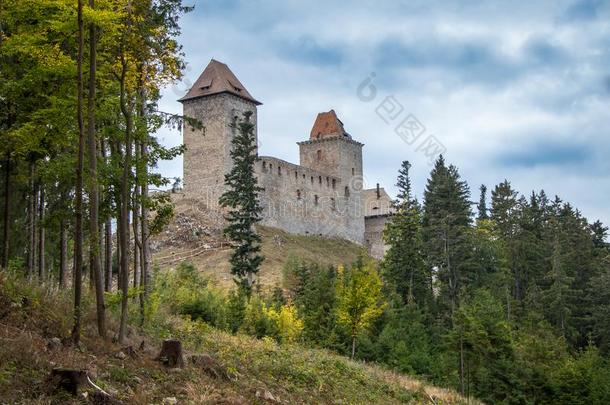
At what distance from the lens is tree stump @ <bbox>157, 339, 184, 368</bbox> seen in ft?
50.4

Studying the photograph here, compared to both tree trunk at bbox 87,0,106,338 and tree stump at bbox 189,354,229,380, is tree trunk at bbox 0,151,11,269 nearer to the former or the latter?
tree trunk at bbox 87,0,106,338

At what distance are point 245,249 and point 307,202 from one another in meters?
33.6

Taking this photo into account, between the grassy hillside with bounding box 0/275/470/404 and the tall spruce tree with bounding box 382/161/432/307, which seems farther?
the tall spruce tree with bounding box 382/161/432/307

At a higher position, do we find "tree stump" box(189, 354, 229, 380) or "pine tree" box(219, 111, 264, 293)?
"pine tree" box(219, 111, 264, 293)

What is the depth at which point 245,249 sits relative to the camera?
51.1 meters

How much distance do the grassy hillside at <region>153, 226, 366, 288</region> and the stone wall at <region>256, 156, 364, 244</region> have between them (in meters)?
1.72

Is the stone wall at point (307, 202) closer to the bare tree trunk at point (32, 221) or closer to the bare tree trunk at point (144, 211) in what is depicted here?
the bare tree trunk at point (32, 221)

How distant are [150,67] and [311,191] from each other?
65.3 meters

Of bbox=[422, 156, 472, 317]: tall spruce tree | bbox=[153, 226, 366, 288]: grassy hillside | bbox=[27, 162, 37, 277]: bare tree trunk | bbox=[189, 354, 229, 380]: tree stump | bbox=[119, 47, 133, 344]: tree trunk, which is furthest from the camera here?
bbox=[153, 226, 366, 288]: grassy hillside

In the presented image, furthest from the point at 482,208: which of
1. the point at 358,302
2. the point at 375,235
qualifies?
the point at 358,302

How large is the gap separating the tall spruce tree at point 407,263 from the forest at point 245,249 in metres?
0.15

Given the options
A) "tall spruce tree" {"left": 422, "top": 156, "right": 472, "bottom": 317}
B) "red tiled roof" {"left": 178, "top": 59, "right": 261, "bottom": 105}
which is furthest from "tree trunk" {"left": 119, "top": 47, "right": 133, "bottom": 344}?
"red tiled roof" {"left": 178, "top": 59, "right": 261, "bottom": 105}

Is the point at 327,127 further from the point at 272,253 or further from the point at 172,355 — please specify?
the point at 172,355

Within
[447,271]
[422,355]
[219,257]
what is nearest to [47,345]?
[422,355]
